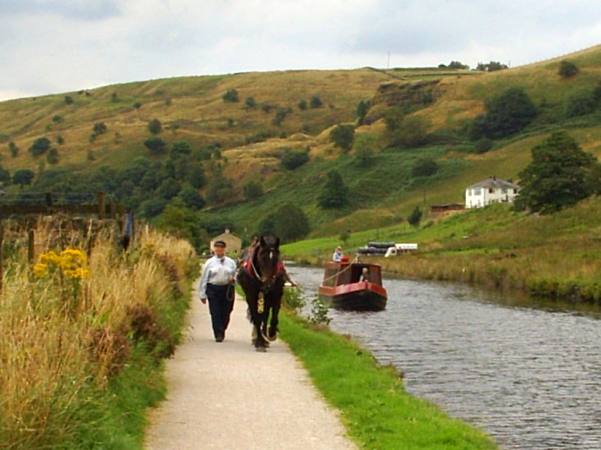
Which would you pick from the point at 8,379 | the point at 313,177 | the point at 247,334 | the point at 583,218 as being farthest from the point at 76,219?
the point at 313,177

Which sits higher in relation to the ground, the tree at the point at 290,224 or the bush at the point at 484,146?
the bush at the point at 484,146

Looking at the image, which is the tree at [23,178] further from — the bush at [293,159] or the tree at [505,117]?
the tree at [505,117]

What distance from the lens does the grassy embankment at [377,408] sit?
38.7ft

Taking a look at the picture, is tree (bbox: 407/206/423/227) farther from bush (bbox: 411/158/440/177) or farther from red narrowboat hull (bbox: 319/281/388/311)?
red narrowboat hull (bbox: 319/281/388/311)

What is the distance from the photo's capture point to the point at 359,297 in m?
45.4

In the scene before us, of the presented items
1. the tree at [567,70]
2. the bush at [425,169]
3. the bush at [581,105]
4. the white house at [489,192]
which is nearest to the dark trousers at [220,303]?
the white house at [489,192]

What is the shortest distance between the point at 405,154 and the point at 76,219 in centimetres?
13430

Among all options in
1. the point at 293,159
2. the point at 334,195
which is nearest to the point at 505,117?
the point at 293,159

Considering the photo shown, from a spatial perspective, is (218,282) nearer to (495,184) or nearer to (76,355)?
(76,355)

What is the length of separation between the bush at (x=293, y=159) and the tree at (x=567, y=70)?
42.8m

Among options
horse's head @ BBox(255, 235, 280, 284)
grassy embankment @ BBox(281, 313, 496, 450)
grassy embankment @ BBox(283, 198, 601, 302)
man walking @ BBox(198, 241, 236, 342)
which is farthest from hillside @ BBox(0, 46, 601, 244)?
grassy embankment @ BBox(281, 313, 496, 450)

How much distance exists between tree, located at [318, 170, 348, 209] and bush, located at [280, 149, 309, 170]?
2763cm

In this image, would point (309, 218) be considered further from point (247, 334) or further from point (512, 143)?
point (247, 334)

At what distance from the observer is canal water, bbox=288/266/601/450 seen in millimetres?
17172
